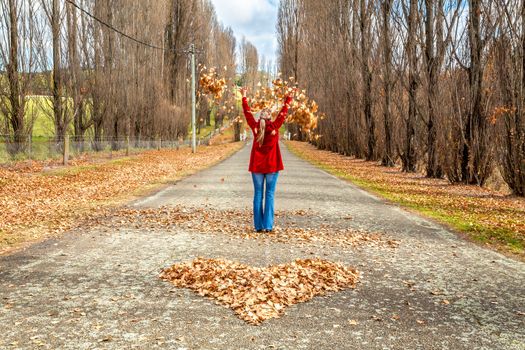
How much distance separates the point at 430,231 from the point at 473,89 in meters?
8.42

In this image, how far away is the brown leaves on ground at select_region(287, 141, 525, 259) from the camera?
8.41 m

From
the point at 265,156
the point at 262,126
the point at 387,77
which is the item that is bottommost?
the point at 265,156

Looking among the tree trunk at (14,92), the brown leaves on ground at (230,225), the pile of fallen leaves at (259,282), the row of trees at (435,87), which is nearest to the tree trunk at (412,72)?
the row of trees at (435,87)

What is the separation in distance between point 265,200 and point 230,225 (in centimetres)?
106

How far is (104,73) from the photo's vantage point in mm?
31594

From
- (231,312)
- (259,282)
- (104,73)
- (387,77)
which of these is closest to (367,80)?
(387,77)

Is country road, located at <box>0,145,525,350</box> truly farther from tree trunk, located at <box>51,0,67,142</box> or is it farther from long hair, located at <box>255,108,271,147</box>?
tree trunk, located at <box>51,0,67,142</box>

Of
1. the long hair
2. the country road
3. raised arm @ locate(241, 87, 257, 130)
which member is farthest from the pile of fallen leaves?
raised arm @ locate(241, 87, 257, 130)

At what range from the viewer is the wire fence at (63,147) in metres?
21.3

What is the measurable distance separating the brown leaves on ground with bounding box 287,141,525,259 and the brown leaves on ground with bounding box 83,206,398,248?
77.6 inches

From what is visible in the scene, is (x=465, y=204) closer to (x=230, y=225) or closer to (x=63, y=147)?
(x=230, y=225)

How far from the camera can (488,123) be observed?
15.2 m

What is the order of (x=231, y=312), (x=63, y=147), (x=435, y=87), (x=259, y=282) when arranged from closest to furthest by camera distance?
(x=231, y=312)
(x=259, y=282)
(x=435, y=87)
(x=63, y=147)

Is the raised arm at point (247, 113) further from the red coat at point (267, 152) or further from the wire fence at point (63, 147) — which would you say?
the wire fence at point (63, 147)
